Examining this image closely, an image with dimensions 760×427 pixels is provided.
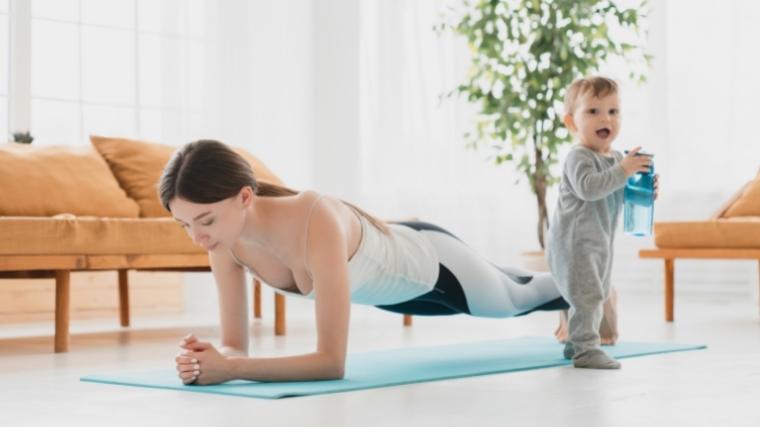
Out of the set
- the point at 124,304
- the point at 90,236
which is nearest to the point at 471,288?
the point at 90,236

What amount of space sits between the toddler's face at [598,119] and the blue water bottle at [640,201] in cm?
13

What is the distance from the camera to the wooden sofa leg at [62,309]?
11.9 feet

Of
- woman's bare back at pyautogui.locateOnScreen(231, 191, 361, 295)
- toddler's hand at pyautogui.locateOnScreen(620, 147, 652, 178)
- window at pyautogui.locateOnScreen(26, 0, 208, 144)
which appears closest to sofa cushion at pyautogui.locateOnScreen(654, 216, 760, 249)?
toddler's hand at pyautogui.locateOnScreen(620, 147, 652, 178)

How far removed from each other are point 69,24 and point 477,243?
2837mm

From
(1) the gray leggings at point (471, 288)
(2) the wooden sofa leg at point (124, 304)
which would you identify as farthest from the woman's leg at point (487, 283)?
(2) the wooden sofa leg at point (124, 304)

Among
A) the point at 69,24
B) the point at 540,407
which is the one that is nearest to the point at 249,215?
the point at 540,407

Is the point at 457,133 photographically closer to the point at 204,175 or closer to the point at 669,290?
the point at 669,290

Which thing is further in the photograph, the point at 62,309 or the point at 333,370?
the point at 62,309

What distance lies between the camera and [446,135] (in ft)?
23.6

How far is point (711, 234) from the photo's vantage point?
190 inches

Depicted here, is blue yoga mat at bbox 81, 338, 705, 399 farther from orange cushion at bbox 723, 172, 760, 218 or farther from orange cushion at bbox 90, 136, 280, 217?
orange cushion at bbox 723, 172, 760, 218

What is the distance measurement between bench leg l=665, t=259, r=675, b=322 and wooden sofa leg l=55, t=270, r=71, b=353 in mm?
2613

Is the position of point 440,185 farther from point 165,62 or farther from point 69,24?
point 69,24

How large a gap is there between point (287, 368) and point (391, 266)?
48 cm
